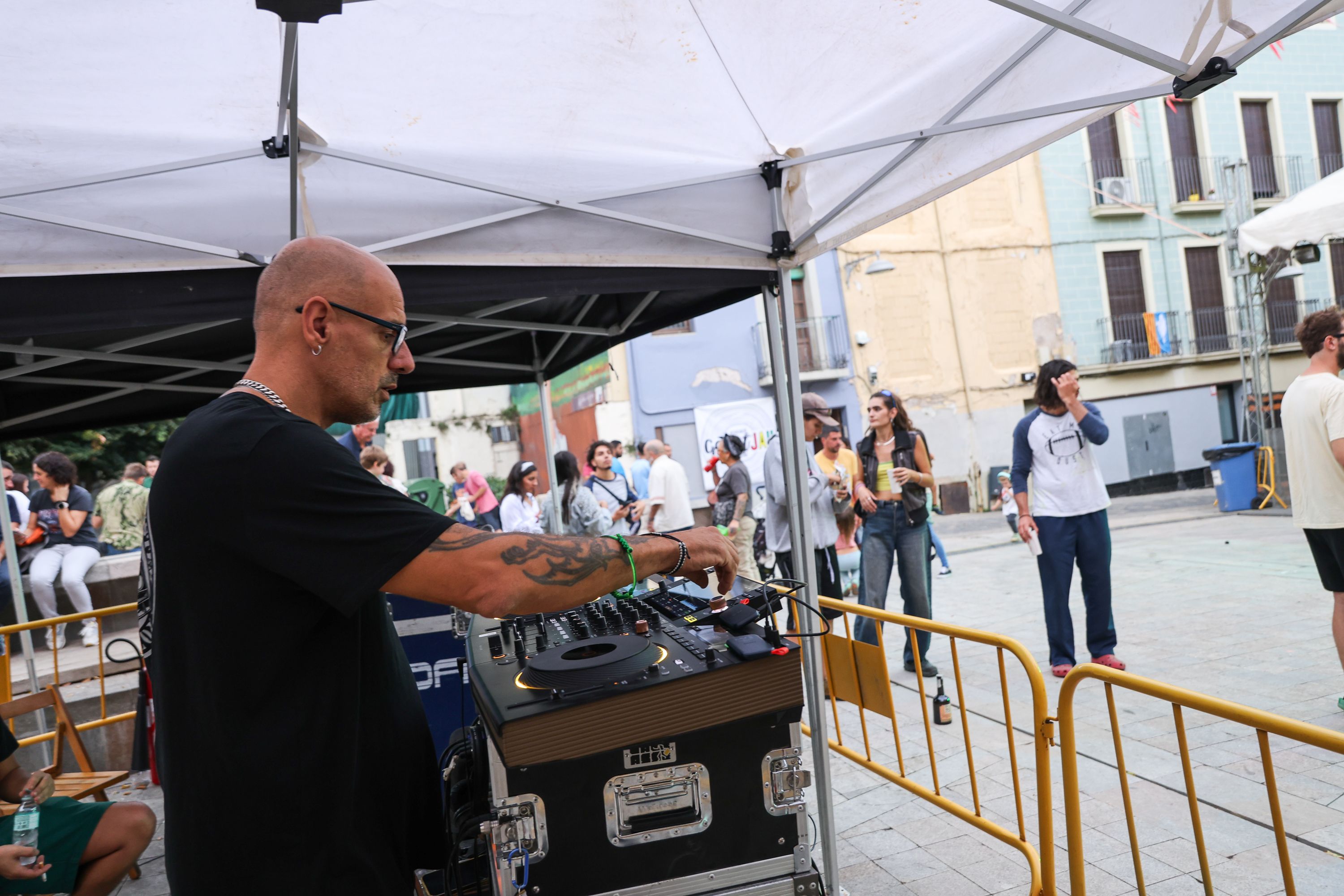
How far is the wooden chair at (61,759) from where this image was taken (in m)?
3.54

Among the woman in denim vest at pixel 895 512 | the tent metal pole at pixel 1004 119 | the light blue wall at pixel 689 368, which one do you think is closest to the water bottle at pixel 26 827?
the tent metal pole at pixel 1004 119

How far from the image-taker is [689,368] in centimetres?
2027

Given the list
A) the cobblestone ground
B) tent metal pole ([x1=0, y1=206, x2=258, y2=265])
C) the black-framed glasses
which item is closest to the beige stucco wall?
the cobblestone ground

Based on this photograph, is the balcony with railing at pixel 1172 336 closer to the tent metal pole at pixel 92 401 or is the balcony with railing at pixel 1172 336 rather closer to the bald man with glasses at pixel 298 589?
the tent metal pole at pixel 92 401

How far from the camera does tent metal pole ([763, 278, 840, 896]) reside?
2.91 metres

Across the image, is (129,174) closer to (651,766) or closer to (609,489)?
(651,766)

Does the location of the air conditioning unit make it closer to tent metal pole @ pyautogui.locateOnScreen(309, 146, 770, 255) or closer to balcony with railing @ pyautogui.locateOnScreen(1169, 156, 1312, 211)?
balcony with railing @ pyautogui.locateOnScreen(1169, 156, 1312, 211)

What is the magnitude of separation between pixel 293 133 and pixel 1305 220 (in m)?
8.93

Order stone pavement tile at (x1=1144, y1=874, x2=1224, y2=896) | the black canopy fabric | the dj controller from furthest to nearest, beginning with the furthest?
stone pavement tile at (x1=1144, y1=874, x2=1224, y2=896), the black canopy fabric, the dj controller

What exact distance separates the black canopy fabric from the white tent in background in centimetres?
709

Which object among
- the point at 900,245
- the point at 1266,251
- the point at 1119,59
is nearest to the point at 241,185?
the point at 1119,59

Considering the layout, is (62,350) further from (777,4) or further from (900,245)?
(900,245)

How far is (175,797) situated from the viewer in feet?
4.54

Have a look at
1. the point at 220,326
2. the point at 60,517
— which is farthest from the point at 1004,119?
the point at 60,517
